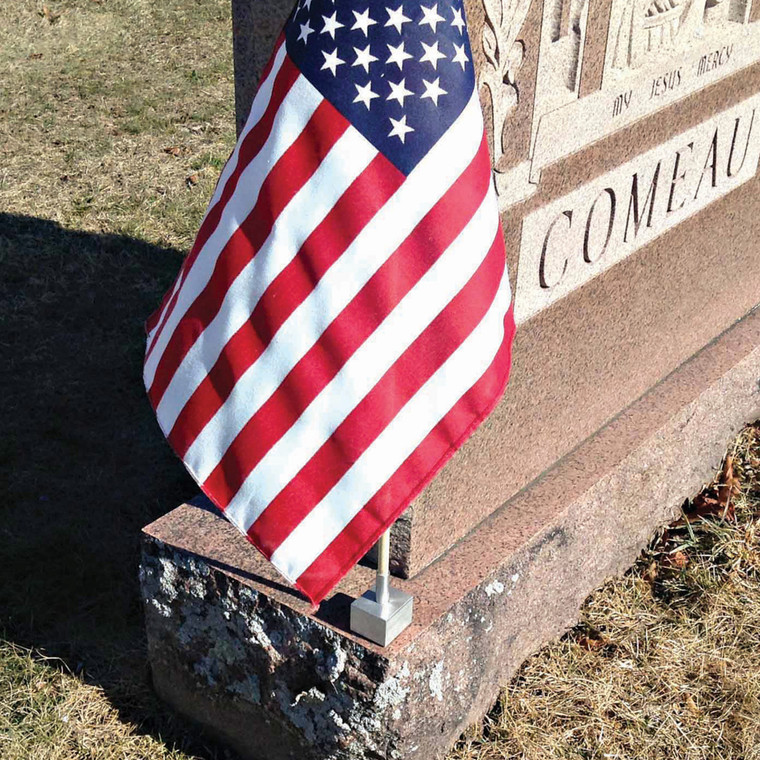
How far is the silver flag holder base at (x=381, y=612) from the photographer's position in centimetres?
247

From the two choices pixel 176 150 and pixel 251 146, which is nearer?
pixel 251 146

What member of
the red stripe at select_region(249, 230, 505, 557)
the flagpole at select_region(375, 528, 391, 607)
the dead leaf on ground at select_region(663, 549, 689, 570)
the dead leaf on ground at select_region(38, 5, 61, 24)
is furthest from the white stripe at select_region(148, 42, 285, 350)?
the dead leaf on ground at select_region(38, 5, 61, 24)

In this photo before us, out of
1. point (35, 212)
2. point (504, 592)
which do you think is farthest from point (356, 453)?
point (35, 212)

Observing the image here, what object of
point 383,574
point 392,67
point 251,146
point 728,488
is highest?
point 392,67

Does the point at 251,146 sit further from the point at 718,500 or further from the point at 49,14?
the point at 49,14

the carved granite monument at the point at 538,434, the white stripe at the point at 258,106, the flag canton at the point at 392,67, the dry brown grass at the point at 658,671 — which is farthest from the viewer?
the dry brown grass at the point at 658,671

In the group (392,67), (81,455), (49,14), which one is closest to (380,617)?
(392,67)

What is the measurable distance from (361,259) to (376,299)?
3.1 inches

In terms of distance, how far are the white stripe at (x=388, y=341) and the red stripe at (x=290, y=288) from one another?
0.21 feet

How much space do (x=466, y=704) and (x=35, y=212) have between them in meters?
4.22

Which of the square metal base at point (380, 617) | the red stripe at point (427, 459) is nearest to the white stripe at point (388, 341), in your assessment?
the red stripe at point (427, 459)

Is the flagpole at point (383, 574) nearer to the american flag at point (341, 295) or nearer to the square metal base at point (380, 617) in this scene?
the square metal base at point (380, 617)

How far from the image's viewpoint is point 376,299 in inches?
77.8

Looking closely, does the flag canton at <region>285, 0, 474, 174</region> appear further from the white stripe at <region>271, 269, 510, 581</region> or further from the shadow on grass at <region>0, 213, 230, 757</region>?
the shadow on grass at <region>0, 213, 230, 757</region>
